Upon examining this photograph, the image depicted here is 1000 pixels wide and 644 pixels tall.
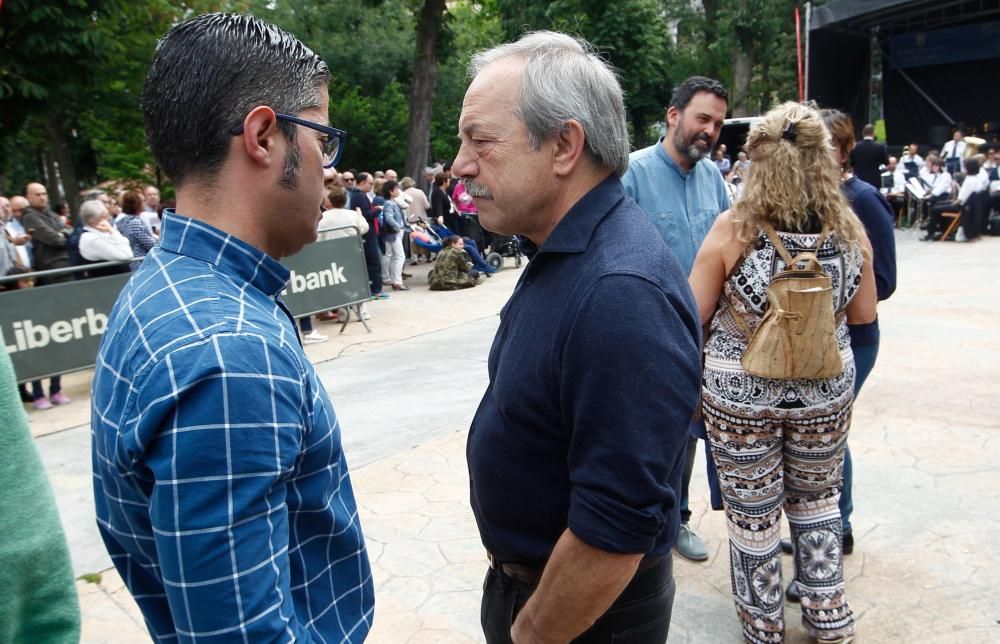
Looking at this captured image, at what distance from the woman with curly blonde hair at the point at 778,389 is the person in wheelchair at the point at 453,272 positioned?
30.5ft

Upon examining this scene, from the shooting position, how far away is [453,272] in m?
12.0

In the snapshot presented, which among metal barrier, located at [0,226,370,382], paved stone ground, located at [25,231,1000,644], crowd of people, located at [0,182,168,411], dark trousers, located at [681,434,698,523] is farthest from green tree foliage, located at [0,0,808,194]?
dark trousers, located at [681,434,698,523]

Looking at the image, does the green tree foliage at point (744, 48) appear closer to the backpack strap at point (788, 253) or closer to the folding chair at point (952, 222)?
the folding chair at point (952, 222)

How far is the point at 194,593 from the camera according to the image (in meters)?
1.08

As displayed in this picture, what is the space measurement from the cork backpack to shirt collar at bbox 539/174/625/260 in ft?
3.68

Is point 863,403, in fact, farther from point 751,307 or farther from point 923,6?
point 923,6

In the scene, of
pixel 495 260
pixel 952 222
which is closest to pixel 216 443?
pixel 495 260

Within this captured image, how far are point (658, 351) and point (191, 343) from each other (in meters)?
0.78

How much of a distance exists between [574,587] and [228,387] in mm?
791

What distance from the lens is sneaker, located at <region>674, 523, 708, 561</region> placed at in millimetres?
3551

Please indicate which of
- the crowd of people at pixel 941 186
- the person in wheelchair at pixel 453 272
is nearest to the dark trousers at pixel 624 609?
the person in wheelchair at pixel 453 272

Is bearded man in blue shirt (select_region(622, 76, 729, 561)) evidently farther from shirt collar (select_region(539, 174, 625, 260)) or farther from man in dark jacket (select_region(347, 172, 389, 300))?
man in dark jacket (select_region(347, 172, 389, 300))

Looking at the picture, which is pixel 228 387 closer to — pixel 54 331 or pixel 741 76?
pixel 54 331

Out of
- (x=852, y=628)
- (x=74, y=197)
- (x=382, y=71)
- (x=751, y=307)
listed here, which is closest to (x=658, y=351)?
(x=751, y=307)
